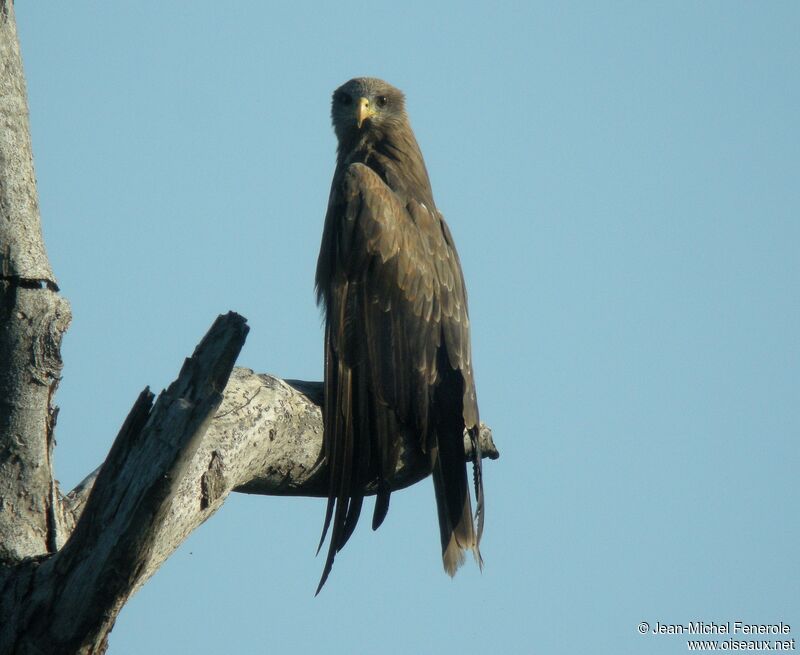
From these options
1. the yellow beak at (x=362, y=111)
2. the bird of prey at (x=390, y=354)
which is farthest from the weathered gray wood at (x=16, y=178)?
the yellow beak at (x=362, y=111)

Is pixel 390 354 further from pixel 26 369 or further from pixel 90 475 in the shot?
pixel 26 369

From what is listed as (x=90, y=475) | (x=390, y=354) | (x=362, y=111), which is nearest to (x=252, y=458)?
(x=90, y=475)

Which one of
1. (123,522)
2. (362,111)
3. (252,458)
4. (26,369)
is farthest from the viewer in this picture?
(362,111)

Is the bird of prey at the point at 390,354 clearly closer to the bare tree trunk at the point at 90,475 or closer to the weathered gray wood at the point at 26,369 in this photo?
the bare tree trunk at the point at 90,475

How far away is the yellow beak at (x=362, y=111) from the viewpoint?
715 centimetres

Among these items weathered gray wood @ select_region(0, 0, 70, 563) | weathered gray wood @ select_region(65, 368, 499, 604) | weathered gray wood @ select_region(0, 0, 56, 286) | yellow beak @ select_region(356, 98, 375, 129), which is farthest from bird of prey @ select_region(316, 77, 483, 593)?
weathered gray wood @ select_region(0, 0, 56, 286)

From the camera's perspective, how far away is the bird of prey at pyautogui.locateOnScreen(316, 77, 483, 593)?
17.1ft

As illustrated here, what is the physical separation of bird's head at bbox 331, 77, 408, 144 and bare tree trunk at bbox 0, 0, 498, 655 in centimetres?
311

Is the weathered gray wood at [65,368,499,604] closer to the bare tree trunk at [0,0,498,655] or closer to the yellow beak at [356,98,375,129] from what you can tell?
the bare tree trunk at [0,0,498,655]

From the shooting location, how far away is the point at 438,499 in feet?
17.9

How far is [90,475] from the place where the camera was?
12.9 feet

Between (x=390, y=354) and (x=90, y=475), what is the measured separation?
6.37ft

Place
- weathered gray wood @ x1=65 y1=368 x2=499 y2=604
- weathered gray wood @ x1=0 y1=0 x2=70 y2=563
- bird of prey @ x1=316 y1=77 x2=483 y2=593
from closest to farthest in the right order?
weathered gray wood @ x1=0 y1=0 x2=70 y2=563, weathered gray wood @ x1=65 y1=368 x2=499 y2=604, bird of prey @ x1=316 y1=77 x2=483 y2=593

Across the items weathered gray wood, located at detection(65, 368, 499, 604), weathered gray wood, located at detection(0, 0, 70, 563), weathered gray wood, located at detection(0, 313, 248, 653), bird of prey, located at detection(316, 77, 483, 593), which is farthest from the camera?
bird of prey, located at detection(316, 77, 483, 593)
